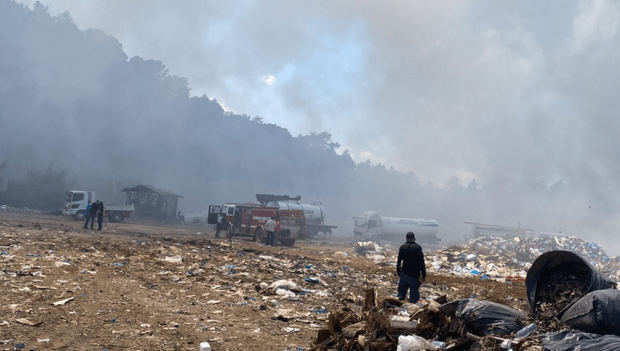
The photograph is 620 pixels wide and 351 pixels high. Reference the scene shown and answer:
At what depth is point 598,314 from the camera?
372cm

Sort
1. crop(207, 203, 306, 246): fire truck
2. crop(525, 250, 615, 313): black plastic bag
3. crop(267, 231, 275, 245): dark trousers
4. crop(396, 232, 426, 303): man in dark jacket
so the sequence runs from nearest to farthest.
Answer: crop(525, 250, 615, 313): black plastic bag < crop(396, 232, 426, 303): man in dark jacket < crop(267, 231, 275, 245): dark trousers < crop(207, 203, 306, 246): fire truck

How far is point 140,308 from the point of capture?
664 cm

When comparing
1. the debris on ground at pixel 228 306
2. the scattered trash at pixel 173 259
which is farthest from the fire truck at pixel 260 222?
the scattered trash at pixel 173 259

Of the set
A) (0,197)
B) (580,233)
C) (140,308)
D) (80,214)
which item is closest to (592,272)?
(140,308)

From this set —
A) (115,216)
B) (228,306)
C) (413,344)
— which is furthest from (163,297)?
(115,216)

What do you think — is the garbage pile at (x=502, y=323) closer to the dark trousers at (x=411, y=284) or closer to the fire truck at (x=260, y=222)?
the dark trousers at (x=411, y=284)

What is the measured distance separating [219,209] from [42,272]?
16.0 metres

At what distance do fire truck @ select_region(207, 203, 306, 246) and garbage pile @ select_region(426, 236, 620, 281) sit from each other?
6.70 meters

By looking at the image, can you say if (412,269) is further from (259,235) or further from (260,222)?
(260,222)

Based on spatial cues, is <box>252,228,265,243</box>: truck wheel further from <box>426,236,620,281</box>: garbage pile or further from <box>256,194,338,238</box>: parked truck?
<box>256,194,338,238</box>: parked truck

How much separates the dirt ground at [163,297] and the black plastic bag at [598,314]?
1912mm

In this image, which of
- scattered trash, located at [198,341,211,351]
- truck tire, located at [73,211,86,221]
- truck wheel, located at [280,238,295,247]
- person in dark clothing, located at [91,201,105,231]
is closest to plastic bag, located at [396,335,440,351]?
scattered trash, located at [198,341,211,351]

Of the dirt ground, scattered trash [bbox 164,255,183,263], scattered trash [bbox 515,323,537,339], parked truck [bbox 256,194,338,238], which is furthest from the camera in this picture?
parked truck [bbox 256,194,338,238]

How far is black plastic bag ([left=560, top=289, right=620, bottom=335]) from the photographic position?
3.66m
